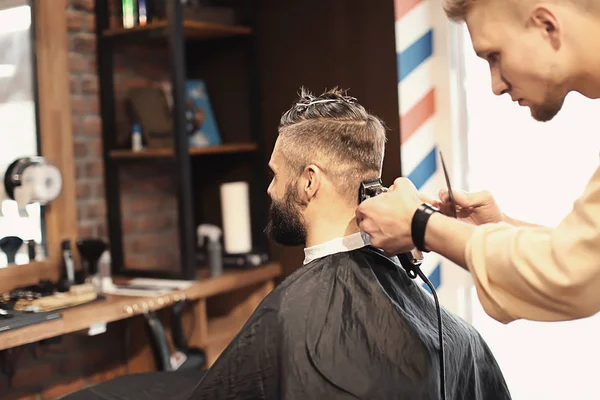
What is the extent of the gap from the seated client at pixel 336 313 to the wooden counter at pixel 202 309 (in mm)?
866

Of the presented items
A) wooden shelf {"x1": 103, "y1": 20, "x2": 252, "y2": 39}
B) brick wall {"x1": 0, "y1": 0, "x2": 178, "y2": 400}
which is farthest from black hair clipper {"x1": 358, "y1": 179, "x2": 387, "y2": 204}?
brick wall {"x1": 0, "y1": 0, "x2": 178, "y2": 400}

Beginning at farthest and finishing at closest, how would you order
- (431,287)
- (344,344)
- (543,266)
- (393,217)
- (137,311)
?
(137,311), (431,287), (344,344), (393,217), (543,266)

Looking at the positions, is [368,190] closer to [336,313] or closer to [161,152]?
[336,313]

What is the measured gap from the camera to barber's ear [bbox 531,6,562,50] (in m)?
1.30

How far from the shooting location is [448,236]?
1.41 metres

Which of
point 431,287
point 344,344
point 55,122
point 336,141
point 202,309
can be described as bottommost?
point 202,309

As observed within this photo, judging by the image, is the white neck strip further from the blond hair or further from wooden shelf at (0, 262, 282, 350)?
wooden shelf at (0, 262, 282, 350)

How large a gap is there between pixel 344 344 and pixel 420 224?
37cm

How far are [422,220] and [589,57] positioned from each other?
44 centimetres

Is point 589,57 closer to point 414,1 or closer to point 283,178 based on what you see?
point 283,178

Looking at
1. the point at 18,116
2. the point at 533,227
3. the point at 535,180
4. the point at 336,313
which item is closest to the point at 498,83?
the point at 533,227

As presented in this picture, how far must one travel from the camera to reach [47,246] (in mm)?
2918

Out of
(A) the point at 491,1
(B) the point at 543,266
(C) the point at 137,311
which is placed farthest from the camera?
(C) the point at 137,311

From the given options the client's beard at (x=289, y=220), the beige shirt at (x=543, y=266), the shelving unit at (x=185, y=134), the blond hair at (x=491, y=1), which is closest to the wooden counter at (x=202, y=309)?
the shelving unit at (x=185, y=134)
